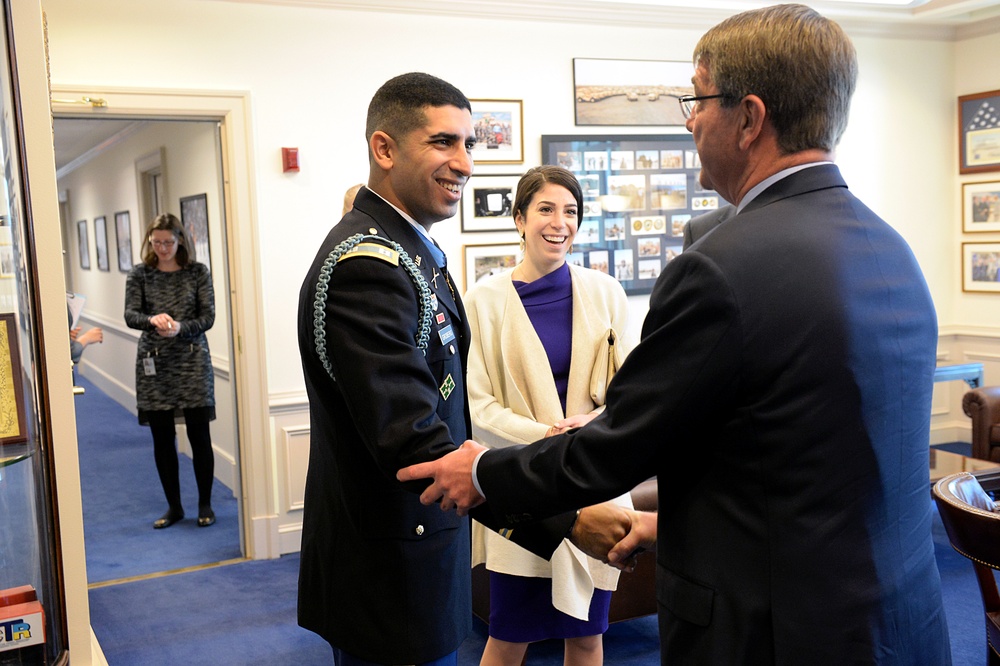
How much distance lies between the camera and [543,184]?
115 inches

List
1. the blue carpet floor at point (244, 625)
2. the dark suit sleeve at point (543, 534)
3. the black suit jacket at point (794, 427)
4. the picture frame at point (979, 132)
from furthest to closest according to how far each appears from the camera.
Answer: the picture frame at point (979, 132)
the blue carpet floor at point (244, 625)
the dark suit sleeve at point (543, 534)
the black suit jacket at point (794, 427)

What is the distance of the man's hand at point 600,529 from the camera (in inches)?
73.3

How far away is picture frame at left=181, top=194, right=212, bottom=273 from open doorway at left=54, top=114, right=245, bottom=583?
0.02 m

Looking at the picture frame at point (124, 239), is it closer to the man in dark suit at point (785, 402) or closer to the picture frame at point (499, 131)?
the picture frame at point (499, 131)

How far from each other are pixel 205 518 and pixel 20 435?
3.62 metres

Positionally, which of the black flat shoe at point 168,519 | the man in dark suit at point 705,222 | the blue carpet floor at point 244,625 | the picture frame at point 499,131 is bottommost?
the blue carpet floor at point 244,625

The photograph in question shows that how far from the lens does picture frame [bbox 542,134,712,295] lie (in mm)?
5586

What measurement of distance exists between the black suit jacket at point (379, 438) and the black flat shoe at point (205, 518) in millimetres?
3759

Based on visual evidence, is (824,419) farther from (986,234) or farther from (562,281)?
(986,234)

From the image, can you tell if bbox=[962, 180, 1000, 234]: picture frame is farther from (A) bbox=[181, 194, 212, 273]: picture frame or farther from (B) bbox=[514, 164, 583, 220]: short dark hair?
(A) bbox=[181, 194, 212, 273]: picture frame

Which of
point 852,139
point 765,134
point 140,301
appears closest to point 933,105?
point 852,139

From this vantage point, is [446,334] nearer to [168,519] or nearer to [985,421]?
[168,519]

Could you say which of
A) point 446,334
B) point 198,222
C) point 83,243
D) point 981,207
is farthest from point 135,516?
point 83,243

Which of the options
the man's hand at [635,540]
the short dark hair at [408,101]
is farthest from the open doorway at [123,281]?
the man's hand at [635,540]
